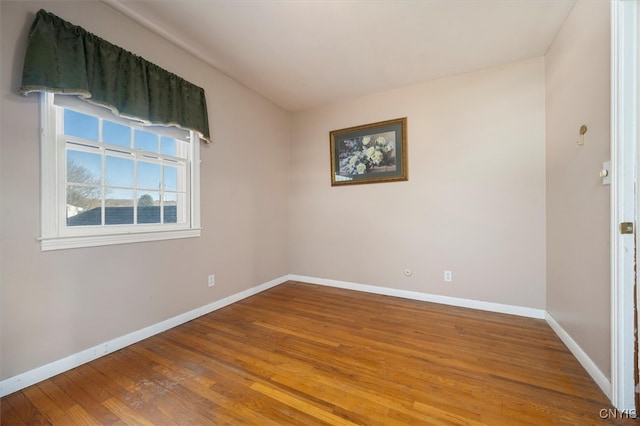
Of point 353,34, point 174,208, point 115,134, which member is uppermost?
point 353,34

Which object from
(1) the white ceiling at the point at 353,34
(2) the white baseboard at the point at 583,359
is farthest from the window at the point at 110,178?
(2) the white baseboard at the point at 583,359

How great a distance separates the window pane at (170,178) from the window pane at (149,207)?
0.43ft

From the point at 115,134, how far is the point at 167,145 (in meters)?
0.44

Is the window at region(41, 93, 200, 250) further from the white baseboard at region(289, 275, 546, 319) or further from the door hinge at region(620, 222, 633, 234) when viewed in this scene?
the door hinge at region(620, 222, 633, 234)

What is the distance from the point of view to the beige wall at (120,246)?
4.78 feet

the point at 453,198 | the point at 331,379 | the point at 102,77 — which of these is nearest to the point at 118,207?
the point at 102,77

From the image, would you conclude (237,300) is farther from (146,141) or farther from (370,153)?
(370,153)

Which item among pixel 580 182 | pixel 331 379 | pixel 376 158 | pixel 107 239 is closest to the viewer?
pixel 331 379

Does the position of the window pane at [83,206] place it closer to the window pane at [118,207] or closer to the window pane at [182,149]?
the window pane at [118,207]

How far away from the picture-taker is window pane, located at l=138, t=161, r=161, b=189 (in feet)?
7.06

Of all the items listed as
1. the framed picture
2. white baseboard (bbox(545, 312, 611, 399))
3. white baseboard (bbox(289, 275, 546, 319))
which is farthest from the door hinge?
the framed picture

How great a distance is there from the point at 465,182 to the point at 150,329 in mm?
3473

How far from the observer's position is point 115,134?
1.97 m

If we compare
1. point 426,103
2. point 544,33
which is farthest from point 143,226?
point 544,33
